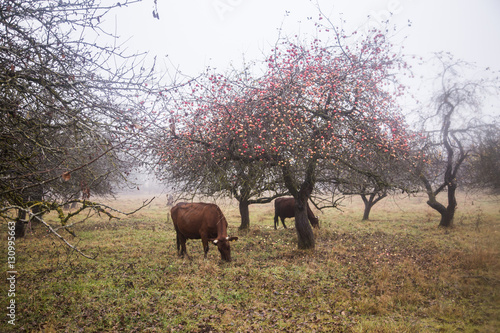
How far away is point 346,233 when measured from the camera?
15.9m

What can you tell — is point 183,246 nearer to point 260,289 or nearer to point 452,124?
point 260,289

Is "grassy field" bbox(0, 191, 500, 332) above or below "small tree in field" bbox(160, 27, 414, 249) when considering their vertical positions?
below

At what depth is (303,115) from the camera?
31.0 ft

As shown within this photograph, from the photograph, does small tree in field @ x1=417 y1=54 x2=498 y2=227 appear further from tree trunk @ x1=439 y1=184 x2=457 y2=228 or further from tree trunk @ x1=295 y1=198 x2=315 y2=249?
tree trunk @ x1=295 y1=198 x2=315 y2=249

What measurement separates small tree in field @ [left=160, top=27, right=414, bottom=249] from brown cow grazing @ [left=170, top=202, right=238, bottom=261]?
2.43 m

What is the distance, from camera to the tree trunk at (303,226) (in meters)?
11.6

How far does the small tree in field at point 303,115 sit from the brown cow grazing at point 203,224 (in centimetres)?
243

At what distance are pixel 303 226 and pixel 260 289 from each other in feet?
15.0

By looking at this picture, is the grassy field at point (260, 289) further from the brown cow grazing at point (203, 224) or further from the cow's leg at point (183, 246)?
the brown cow grazing at point (203, 224)

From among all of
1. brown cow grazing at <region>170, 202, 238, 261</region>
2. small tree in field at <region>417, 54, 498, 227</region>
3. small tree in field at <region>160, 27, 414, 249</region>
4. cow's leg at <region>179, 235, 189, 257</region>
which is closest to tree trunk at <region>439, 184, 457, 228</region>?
small tree in field at <region>417, 54, 498, 227</region>

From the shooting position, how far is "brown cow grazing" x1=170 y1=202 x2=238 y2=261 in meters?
10.3

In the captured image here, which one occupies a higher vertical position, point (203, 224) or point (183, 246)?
point (203, 224)

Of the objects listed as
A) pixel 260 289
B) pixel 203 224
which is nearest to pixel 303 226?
pixel 203 224

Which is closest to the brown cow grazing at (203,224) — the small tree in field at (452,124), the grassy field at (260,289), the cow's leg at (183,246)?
the cow's leg at (183,246)
